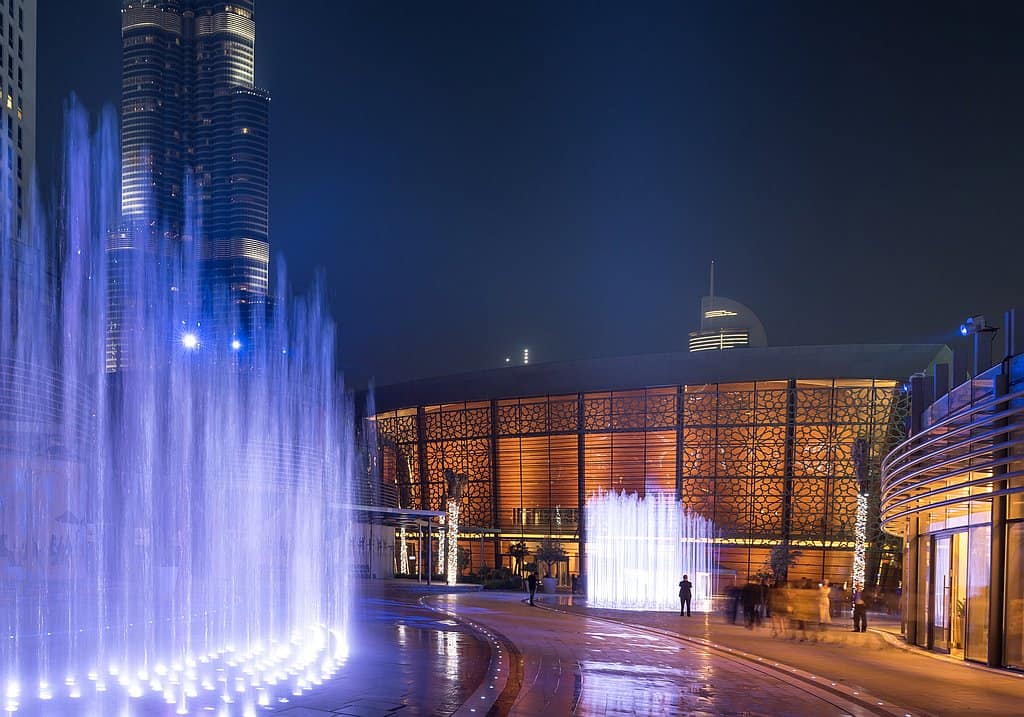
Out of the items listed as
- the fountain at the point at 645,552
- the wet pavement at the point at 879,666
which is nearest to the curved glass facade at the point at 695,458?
the fountain at the point at 645,552

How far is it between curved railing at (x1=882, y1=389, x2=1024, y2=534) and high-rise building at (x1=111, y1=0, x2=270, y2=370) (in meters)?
172

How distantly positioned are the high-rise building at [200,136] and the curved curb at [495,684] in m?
171

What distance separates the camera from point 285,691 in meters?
11.8

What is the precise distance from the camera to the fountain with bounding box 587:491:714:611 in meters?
39.6

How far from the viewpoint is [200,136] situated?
186 metres

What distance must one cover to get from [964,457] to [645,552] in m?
28.5

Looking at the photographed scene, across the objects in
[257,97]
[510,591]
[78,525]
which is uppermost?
[257,97]

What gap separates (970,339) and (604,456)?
37.1 metres

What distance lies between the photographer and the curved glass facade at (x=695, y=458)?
5122 cm

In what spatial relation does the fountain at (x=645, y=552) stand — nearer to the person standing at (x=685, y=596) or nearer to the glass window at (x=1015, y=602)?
the person standing at (x=685, y=596)

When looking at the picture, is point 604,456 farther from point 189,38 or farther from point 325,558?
point 189,38

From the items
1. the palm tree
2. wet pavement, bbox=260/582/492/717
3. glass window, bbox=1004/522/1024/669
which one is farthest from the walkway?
the palm tree

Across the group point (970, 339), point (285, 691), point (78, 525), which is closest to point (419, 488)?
point (78, 525)

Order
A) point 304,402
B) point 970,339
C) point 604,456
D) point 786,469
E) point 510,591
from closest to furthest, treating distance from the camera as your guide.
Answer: point 970,339 → point 510,591 → point 786,469 → point 604,456 → point 304,402
